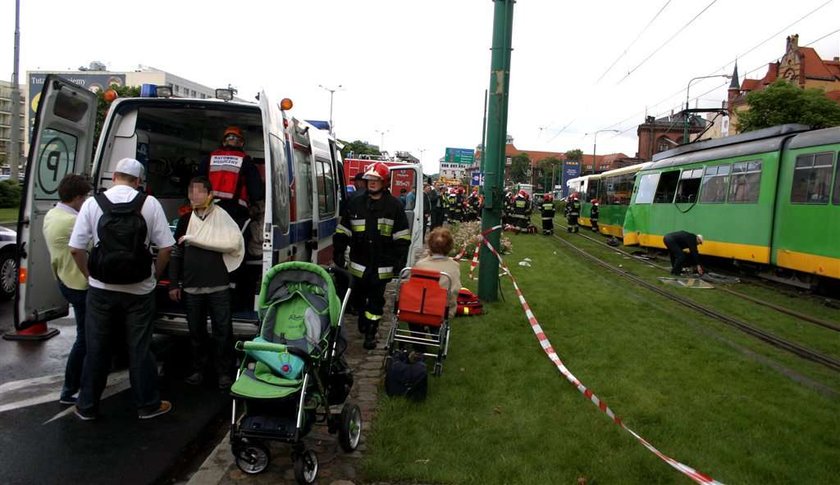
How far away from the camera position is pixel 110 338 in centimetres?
439

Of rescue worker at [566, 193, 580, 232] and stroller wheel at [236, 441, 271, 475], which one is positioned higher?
rescue worker at [566, 193, 580, 232]

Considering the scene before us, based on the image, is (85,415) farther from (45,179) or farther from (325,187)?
(325,187)

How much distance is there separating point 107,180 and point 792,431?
636cm

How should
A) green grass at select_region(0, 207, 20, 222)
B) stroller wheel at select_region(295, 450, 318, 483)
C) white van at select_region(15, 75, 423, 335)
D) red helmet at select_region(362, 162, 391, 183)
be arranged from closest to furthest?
1. stroller wheel at select_region(295, 450, 318, 483)
2. white van at select_region(15, 75, 423, 335)
3. red helmet at select_region(362, 162, 391, 183)
4. green grass at select_region(0, 207, 20, 222)

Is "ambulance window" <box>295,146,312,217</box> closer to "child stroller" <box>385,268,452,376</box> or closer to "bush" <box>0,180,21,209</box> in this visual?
"child stroller" <box>385,268,452,376</box>

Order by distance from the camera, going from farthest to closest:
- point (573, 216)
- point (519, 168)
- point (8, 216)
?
point (519, 168) → point (573, 216) → point (8, 216)

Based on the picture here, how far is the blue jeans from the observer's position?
466 centimetres

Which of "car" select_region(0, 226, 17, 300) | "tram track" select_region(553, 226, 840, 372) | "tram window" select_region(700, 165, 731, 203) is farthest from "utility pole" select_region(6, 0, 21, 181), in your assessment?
"tram window" select_region(700, 165, 731, 203)

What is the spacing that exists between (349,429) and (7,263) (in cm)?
705

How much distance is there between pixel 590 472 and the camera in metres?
3.80

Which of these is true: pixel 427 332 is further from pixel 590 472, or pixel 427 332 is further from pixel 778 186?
pixel 778 186

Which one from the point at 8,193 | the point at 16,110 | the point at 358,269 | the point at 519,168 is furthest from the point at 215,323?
the point at 519,168

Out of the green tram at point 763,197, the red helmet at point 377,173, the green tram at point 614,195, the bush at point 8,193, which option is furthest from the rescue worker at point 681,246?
the bush at point 8,193

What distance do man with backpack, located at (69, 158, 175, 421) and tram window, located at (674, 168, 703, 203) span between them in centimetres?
1411
